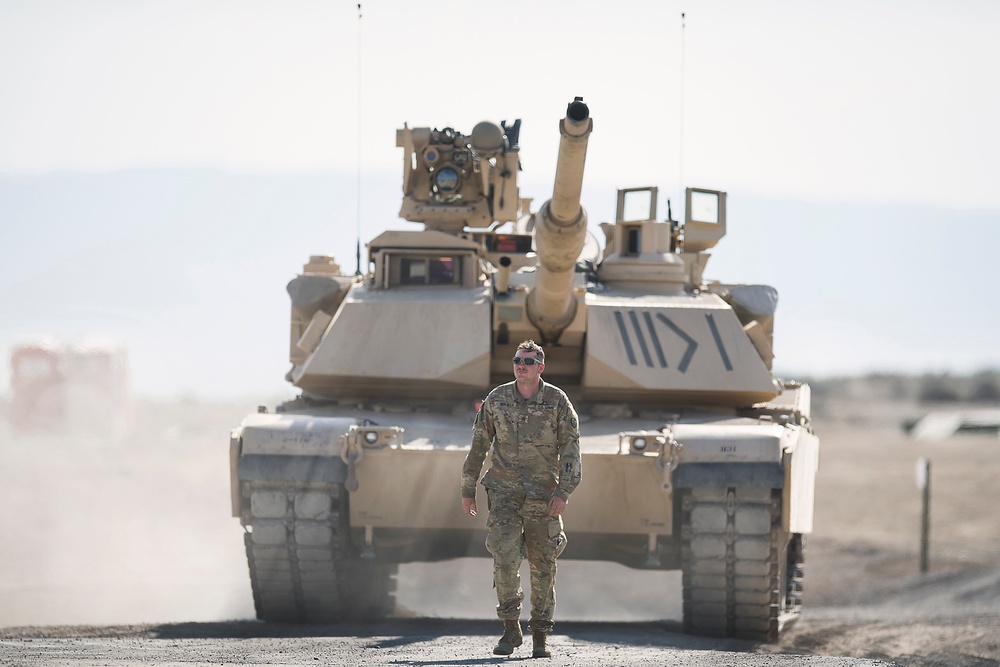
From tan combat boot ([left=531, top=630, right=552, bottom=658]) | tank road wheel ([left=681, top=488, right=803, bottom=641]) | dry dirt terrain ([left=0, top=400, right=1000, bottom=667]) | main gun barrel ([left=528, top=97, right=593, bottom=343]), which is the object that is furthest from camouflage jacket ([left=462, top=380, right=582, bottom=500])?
Answer: tank road wheel ([left=681, top=488, right=803, bottom=641])

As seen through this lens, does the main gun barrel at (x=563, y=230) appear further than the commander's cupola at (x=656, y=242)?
No

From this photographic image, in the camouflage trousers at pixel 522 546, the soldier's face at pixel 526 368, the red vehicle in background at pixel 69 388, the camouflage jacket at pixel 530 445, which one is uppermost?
the soldier's face at pixel 526 368

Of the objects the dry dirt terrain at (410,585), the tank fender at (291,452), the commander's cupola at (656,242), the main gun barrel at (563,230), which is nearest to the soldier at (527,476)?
the dry dirt terrain at (410,585)

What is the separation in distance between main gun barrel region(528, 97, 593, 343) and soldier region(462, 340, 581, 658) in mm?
1589

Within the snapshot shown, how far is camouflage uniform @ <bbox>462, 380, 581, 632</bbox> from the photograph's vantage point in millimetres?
10359

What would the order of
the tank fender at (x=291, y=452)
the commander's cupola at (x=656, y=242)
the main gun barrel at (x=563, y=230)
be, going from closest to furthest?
the main gun barrel at (x=563, y=230) < the tank fender at (x=291, y=452) < the commander's cupola at (x=656, y=242)

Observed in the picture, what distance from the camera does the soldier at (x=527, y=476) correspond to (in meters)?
10.4

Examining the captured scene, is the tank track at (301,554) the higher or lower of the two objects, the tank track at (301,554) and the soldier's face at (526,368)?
the lower

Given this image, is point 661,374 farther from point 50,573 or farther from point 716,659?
point 50,573

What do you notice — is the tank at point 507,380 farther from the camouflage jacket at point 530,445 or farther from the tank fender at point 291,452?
the camouflage jacket at point 530,445

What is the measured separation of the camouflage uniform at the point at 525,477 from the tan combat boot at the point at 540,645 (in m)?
0.03

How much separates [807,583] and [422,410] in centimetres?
865

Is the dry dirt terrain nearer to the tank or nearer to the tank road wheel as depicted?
the tank road wheel

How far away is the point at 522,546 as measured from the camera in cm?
1052
